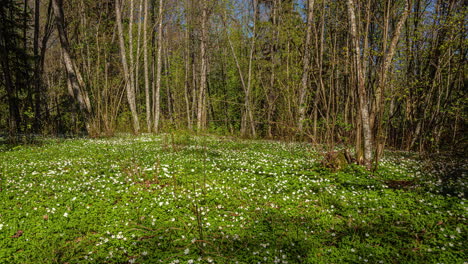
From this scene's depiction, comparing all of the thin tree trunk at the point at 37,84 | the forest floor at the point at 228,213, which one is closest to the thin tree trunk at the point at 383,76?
the forest floor at the point at 228,213

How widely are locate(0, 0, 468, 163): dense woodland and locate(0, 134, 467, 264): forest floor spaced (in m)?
1.93

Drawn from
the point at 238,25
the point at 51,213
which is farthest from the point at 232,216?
the point at 238,25

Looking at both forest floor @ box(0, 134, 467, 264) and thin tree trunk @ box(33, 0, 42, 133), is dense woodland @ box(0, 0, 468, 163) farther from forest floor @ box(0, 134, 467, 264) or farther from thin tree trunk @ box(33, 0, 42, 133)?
forest floor @ box(0, 134, 467, 264)

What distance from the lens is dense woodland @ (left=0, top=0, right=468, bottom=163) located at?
856cm

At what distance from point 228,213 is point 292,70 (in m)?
12.8

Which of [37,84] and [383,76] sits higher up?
[37,84]

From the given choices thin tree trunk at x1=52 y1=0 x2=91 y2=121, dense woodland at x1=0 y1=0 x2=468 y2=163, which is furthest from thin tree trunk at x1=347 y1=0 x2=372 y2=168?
thin tree trunk at x1=52 y1=0 x2=91 y2=121

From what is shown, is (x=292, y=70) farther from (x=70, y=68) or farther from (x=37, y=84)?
(x=37, y=84)

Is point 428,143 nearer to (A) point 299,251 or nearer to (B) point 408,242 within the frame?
(B) point 408,242

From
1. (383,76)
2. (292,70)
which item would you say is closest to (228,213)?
(383,76)

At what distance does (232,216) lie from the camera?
5797 millimetres

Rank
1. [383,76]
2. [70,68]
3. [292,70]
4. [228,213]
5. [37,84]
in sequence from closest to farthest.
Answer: [228,213]
[383,76]
[70,68]
[292,70]
[37,84]

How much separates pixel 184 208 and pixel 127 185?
228cm

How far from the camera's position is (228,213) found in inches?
233
